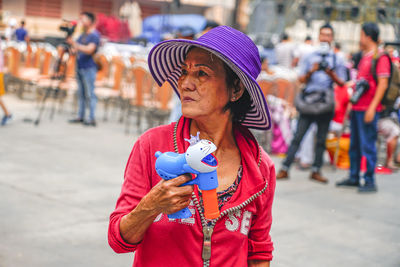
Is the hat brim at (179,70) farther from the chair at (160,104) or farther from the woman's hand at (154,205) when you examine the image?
the chair at (160,104)

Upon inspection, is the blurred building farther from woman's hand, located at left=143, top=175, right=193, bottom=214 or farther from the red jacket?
woman's hand, located at left=143, top=175, right=193, bottom=214

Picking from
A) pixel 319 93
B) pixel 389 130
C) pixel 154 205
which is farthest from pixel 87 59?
pixel 154 205

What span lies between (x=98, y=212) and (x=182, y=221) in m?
3.89

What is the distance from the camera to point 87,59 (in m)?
10.9

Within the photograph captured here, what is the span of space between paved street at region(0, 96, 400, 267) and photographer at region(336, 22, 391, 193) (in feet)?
1.92

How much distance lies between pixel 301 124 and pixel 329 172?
4.58 feet

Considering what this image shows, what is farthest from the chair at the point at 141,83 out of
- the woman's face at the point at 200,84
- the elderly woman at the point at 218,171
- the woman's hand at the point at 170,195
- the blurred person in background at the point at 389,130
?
the woman's hand at the point at 170,195

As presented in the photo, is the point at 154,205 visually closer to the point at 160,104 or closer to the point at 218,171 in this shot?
the point at 218,171

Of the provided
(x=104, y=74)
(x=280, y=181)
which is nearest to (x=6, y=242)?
(x=280, y=181)

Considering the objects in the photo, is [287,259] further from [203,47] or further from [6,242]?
[203,47]

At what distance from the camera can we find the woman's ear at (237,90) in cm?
223

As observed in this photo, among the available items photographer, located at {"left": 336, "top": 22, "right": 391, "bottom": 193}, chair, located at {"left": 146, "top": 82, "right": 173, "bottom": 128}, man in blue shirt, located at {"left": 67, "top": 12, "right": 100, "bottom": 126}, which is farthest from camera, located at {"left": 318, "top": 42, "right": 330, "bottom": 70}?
man in blue shirt, located at {"left": 67, "top": 12, "right": 100, "bottom": 126}

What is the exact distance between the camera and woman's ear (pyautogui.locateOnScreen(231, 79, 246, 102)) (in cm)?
223

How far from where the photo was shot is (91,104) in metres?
11.1
